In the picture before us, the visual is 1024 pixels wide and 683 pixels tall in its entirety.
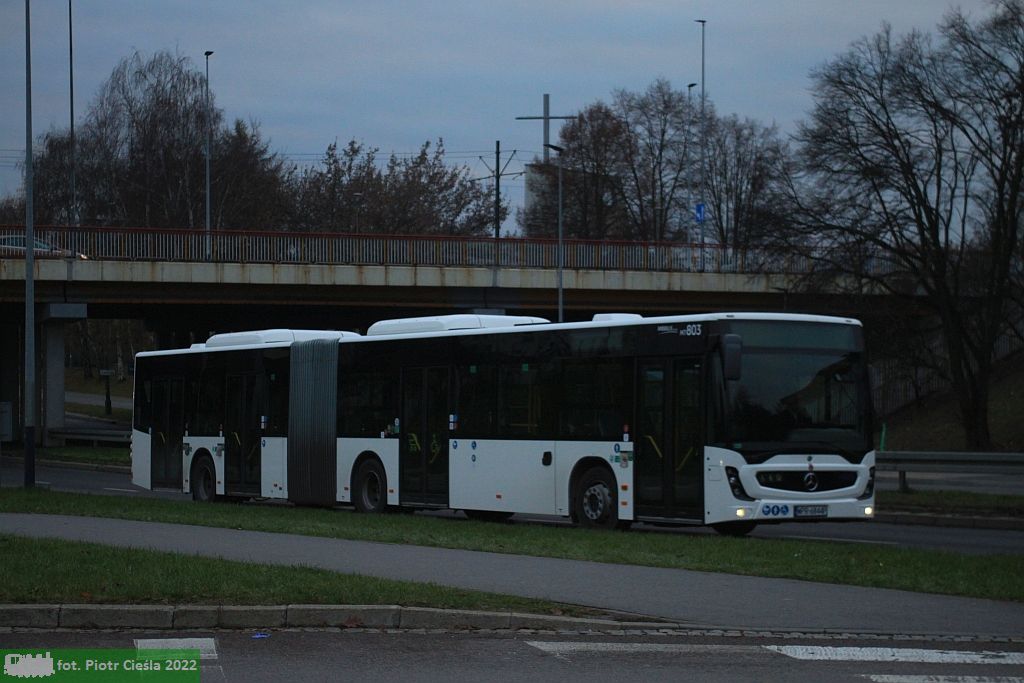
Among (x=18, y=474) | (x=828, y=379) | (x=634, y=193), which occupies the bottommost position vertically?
(x=18, y=474)

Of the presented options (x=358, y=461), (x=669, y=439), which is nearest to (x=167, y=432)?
(x=358, y=461)

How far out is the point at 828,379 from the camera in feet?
62.9

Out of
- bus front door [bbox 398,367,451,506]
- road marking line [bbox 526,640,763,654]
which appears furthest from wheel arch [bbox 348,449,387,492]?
road marking line [bbox 526,640,763,654]

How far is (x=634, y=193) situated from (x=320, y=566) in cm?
6457

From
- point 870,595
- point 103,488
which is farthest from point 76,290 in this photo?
point 870,595

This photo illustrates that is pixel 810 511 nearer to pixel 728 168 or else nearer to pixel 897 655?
pixel 897 655

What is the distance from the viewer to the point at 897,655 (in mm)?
9938

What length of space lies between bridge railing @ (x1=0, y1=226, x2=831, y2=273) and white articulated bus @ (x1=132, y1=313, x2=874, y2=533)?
867 inches

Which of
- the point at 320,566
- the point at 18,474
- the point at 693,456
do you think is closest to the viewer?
the point at 320,566

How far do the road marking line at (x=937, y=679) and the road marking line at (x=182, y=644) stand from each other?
13.8 ft

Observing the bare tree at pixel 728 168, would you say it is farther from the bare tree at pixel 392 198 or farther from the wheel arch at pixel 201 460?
the wheel arch at pixel 201 460

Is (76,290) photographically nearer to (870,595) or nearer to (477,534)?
(477,534)

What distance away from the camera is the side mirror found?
18.3m

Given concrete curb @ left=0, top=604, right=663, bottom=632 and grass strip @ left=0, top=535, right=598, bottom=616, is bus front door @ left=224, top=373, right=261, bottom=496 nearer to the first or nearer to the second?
grass strip @ left=0, top=535, right=598, bottom=616
